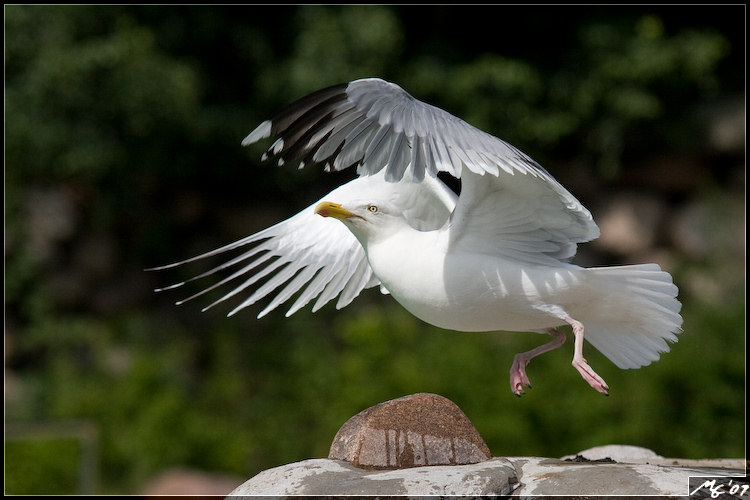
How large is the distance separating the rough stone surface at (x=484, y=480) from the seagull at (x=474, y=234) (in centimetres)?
37

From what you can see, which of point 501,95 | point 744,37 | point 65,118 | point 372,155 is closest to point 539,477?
point 372,155

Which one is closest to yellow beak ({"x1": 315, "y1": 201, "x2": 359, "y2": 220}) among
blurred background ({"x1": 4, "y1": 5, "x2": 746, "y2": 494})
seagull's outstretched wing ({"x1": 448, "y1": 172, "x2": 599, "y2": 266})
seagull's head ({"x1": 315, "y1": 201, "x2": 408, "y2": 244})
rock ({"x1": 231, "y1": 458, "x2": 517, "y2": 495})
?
seagull's head ({"x1": 315, "y1": 201, "x2": 408, "y2": 244})

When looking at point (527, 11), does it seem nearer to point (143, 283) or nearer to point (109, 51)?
point (109, 51)

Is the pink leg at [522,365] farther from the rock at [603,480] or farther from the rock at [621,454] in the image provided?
the rock at [621,454]

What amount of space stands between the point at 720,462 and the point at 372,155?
241 cm

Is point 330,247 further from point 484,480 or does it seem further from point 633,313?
point 484,480

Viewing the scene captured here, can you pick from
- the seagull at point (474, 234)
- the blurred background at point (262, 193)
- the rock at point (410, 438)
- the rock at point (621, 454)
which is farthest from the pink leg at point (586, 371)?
the blurred background at point (262, 193)

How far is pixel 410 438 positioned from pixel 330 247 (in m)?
1.13

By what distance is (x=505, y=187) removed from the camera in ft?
11.8

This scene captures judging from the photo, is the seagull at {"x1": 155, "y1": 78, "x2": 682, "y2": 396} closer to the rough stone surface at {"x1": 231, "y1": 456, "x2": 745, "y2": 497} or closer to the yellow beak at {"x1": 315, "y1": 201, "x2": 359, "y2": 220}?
the yellow beak at {"x1": 315, "y1": 201, "x2": 359, "y2": 220}

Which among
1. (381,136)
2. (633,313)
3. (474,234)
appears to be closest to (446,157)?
(381,136)

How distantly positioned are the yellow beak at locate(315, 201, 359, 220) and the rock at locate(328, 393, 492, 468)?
2.52 feet

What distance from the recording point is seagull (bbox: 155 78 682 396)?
131 inches

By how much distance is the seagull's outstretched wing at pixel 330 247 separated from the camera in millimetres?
4281
